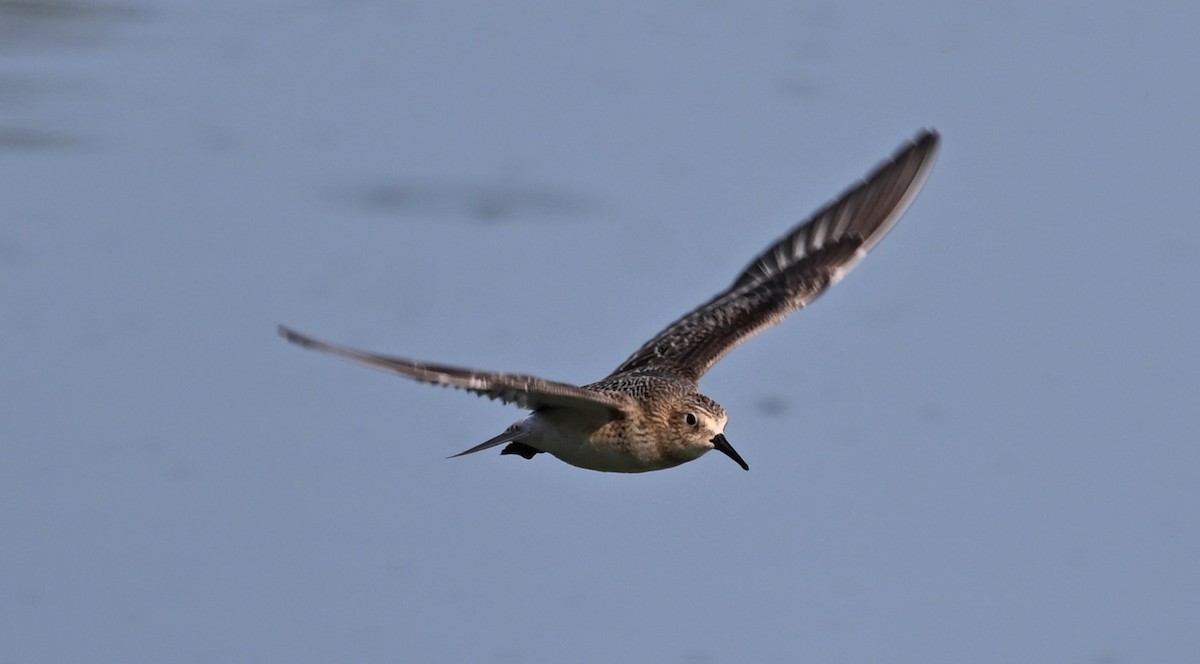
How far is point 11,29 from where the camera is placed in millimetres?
22578

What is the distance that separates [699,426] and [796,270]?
260cm

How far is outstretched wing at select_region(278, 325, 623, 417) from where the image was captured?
984 centimetres

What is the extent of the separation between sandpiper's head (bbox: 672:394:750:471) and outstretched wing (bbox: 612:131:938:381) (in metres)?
0.85

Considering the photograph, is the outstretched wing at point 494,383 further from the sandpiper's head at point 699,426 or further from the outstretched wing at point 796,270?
the outstretched wing at point 796,270

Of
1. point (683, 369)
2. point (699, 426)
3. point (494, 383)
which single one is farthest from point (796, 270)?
point (494, 383)

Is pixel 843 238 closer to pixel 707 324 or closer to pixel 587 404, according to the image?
pixel 707 324

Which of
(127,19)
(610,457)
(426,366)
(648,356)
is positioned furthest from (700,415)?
(127,19)

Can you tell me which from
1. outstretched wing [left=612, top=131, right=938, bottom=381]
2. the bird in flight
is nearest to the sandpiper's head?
the bird in flight

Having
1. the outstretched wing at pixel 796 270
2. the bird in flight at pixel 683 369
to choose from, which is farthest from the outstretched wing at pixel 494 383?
the outstretched wing at pixel 796 270

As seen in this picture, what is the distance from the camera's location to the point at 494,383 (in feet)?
35.5

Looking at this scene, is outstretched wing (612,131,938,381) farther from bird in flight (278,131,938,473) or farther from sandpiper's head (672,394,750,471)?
sandpiper's head (672,394,750,471)

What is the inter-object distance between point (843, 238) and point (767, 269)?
0.59m

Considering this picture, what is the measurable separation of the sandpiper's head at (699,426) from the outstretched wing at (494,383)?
0.41 meters

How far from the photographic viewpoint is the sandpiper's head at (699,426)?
12.4 metres
